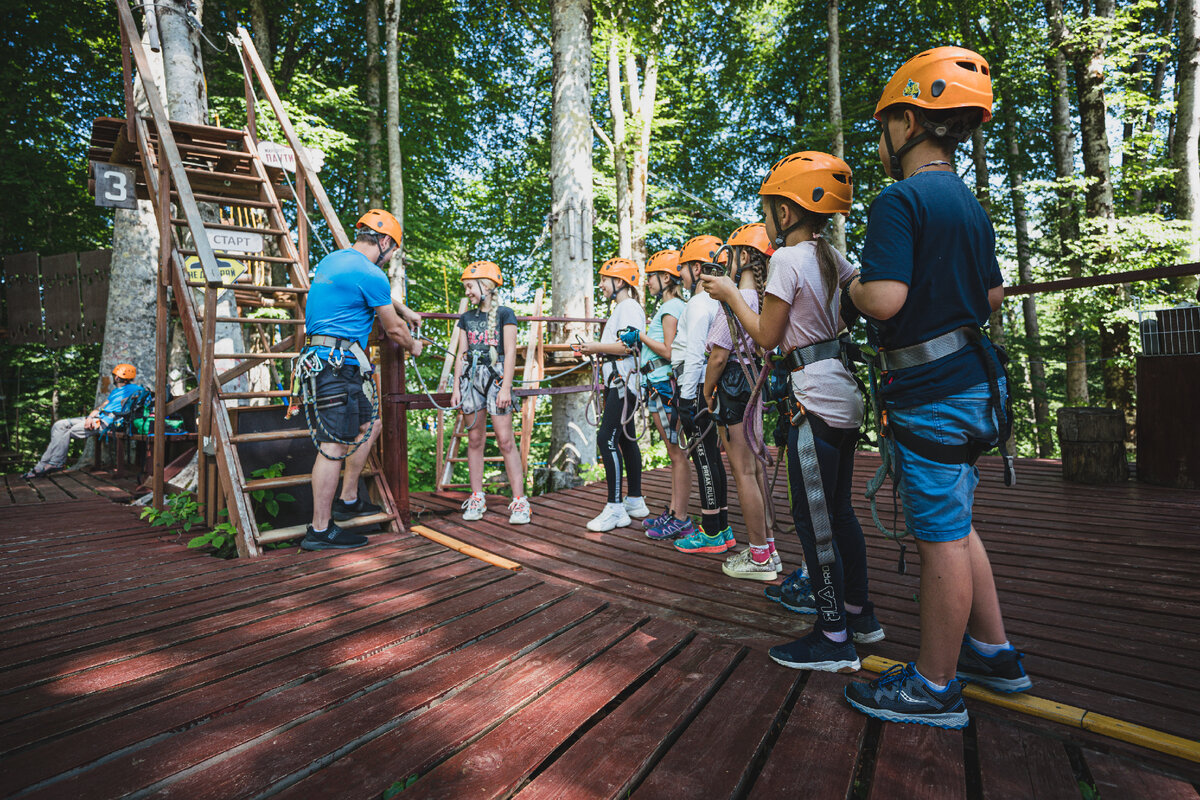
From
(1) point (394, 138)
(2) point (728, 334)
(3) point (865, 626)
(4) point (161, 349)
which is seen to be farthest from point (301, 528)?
(1) point (394, 138)

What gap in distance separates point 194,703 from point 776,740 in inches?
74.5

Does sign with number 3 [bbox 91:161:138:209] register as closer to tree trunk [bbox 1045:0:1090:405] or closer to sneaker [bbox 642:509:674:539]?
sneaker [bbox 642:509:674:539]

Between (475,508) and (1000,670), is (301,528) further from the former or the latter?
(1000,670)

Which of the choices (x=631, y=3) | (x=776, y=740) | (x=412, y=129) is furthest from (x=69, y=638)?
(x=412, y=129)

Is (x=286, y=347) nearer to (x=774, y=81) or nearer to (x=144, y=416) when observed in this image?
(x=144, y=416)

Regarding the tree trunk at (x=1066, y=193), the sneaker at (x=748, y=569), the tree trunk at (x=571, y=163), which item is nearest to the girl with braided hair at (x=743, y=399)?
the sneaker at (x=748, y=569)

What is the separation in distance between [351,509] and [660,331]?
2594 millimetres

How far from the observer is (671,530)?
4246 mm

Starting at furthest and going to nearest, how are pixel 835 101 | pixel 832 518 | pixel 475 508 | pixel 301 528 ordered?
pixel 835 101, pixel 475 508, pixel 301 528, pixel 832 518

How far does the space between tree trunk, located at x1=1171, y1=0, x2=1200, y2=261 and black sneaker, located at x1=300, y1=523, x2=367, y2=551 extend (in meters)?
11.3

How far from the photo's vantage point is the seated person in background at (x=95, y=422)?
7.73 m

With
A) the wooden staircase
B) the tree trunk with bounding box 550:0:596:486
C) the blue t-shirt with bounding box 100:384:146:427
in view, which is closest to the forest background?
the tree trunk with bounding box 550:0:596:486

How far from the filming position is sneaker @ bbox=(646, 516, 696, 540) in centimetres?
423

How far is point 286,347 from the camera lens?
6.55 m
